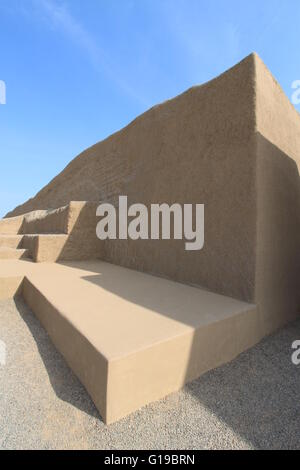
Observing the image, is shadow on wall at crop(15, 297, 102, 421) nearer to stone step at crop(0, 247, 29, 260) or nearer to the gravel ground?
the gravel ground

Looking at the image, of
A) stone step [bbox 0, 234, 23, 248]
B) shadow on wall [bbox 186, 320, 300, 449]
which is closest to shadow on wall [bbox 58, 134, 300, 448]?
shadow on wall [bbox 186, 320, 300, 449]

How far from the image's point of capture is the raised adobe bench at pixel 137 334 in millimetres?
1573

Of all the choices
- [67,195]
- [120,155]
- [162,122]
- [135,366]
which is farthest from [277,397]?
[67,195]

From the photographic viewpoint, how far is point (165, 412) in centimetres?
164

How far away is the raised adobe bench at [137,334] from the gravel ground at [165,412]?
0.09 m

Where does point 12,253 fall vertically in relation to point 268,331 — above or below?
above

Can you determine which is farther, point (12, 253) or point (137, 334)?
point (12, 253)

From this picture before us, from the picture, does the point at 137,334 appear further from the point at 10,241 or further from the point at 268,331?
the point at 10,241

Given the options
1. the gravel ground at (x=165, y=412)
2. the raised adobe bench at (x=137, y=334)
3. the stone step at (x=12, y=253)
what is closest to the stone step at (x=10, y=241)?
the stone step at (x=12, y=253)

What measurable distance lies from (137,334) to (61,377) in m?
0.76

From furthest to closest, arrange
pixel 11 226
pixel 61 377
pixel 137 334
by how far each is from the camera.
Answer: pixel 11 226
pixel 61 377
pixel 137 334

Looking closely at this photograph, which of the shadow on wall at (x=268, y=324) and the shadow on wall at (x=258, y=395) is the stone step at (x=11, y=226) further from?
the shadow on wall at (x=258, y=395)

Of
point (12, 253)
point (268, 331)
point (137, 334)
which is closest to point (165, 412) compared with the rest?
point (137, 334)
